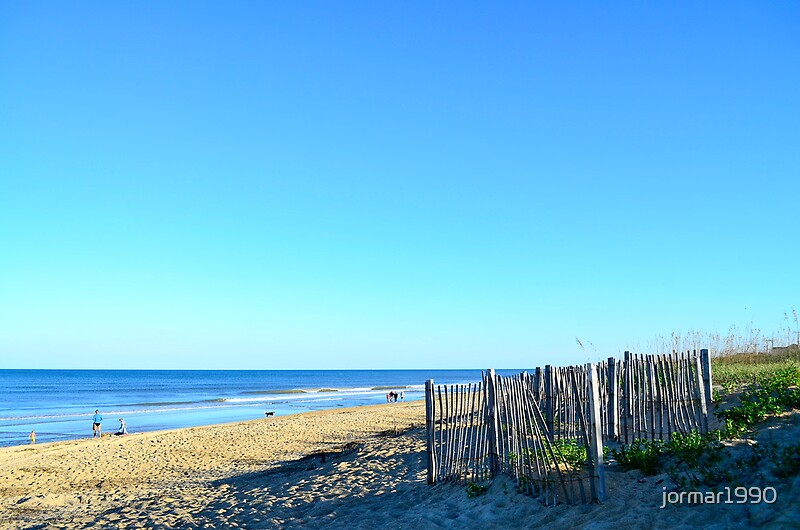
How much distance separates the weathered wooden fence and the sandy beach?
0.36 meters

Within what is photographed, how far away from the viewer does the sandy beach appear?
577 centimetres

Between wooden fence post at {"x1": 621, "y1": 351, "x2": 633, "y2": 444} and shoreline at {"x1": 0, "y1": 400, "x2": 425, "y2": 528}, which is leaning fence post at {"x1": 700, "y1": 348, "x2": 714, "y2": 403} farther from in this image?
shoreline at {"x1": 0, "y1": 400, "x2": 425, "y2": 528}

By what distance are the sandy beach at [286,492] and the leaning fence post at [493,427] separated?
0.27 m

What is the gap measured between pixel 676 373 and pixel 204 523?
725cm

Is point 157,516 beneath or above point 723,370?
beneath

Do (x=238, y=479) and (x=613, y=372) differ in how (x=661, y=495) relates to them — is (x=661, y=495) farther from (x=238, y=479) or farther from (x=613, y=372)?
(x=238, y=479)

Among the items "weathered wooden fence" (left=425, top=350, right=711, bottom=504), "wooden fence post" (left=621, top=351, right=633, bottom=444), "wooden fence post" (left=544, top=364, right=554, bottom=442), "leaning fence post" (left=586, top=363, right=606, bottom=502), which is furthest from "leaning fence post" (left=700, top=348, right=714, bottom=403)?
"leaning fence post" (left=586, top=363, right=606, bottom=502)

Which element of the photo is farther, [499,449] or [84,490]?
[84,490]

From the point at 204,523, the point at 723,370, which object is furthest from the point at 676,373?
the point at 204,523

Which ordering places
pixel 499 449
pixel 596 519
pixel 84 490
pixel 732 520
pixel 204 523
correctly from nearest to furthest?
pixel 732 520 < pixel 596 519 < pixel 499 449 < pixel 204 523 < pixel 84 490

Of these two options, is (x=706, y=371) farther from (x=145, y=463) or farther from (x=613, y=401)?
(x=145, y=463)

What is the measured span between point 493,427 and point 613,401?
1.64 m

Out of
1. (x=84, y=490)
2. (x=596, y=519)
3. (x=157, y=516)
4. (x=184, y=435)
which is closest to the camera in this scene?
(x=596, y=519)

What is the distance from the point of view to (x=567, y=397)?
328 inches
